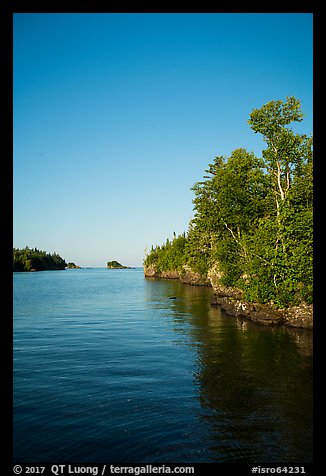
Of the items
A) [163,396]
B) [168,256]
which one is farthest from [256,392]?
[168,256]

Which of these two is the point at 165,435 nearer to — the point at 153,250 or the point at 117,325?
the point at 117,325

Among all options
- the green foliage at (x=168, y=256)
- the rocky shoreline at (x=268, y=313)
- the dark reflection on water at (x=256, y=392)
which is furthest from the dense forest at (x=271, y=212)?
the green foliage at (x=168, y=256)

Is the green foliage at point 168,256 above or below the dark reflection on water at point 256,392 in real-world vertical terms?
above

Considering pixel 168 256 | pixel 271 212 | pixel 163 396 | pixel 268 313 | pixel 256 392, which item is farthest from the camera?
pixel 168 256

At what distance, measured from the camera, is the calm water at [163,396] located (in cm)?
1091

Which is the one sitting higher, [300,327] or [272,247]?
[272,247]

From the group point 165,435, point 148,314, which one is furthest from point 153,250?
point 165,435

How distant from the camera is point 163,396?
49.8 ft

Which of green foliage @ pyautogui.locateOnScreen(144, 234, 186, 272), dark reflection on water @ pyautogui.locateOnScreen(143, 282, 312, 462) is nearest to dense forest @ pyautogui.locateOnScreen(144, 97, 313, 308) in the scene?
dark reflection on water @ pyautogui.locateOnScreen(143, 282, 312, 462)

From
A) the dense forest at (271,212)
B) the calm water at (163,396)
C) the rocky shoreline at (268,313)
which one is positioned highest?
the dense forest at (271,212)

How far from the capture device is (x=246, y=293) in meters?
36.3

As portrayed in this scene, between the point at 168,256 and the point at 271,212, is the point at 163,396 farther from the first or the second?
the point at 168,256

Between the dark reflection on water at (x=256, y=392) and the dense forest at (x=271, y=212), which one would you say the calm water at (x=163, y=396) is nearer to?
the dark reflection on water at (x=256, y=392)
